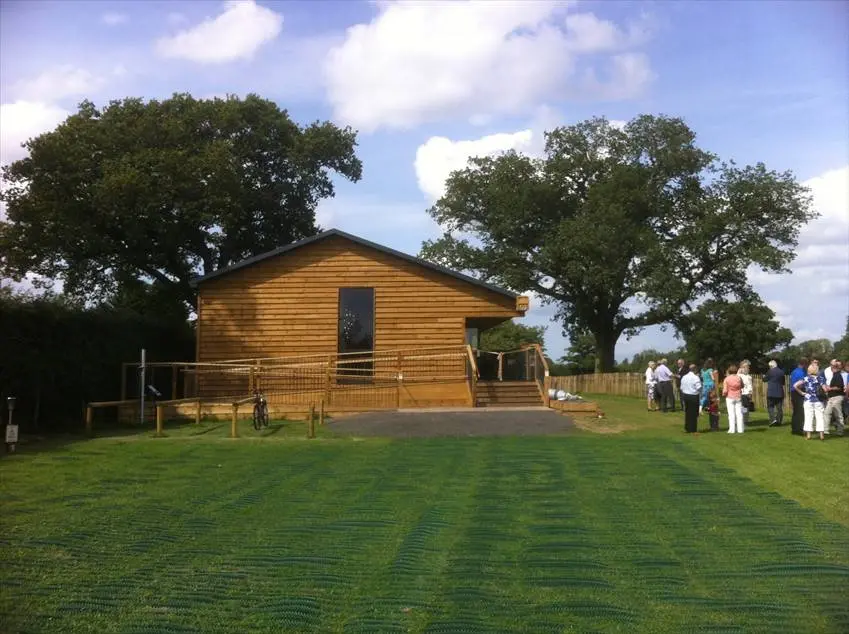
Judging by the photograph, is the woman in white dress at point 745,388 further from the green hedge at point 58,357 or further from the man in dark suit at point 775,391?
the green hedge at point 58,357

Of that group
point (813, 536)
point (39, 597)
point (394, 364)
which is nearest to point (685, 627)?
point (813, 536)

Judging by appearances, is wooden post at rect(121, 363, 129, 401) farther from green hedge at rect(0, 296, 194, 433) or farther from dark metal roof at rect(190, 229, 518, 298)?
dark metal roof at rect(190, 229, 518, 298)

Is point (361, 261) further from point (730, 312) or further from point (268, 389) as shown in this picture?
point (730, 312)

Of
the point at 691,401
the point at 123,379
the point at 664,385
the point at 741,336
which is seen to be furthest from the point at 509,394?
the point at 741,336

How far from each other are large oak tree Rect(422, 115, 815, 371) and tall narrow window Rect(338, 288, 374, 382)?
21.4 m

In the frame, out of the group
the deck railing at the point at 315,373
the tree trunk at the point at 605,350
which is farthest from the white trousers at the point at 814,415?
the tree trunk at the point at 605,350

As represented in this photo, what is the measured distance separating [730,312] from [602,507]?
1413 inches

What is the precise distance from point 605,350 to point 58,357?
35787 millimetres

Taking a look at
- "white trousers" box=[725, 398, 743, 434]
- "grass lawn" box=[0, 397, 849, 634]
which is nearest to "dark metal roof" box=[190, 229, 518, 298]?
"white trousers" box=[725, 398, 743, 434]

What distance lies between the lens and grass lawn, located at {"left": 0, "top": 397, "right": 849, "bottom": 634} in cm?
650

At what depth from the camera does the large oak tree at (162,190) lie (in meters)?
32.0

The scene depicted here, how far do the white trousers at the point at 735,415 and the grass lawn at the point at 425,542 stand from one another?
10.3 feet

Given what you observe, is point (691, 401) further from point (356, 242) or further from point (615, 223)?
point (615, 223)

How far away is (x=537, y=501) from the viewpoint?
10375mm
